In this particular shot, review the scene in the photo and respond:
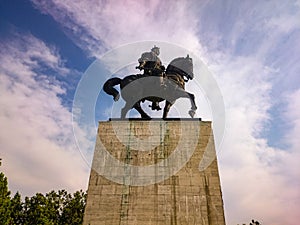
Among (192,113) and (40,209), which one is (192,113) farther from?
(40,209)

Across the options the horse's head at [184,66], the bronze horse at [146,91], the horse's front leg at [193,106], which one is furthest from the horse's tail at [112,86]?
the horse's front leg at [193,106]

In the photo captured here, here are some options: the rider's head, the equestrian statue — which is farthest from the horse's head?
the rider's head

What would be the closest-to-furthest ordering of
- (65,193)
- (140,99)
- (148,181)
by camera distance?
1. (148,181)
2. (140,99)
3. (65,193)

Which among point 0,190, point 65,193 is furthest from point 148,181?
point 65,193

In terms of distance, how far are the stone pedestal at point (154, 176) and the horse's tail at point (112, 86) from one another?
1494mm

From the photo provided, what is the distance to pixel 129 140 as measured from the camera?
952cm

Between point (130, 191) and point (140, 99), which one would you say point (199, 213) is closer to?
point (130, 191)

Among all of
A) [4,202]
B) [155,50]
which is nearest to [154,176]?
[155,50]

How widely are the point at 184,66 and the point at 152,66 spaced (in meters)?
1.39

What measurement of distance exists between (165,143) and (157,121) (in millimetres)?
1010

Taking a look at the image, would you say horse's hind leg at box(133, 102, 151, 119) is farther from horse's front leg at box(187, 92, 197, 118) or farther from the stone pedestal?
horse's front leg at box(187, 92, 197, 118)

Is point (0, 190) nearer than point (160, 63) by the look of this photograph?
No

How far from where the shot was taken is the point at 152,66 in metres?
11.1

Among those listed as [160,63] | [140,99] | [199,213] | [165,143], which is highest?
[160,63]
